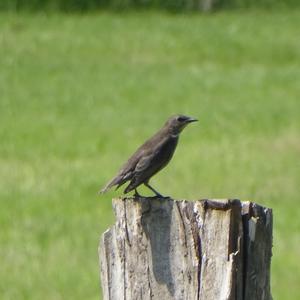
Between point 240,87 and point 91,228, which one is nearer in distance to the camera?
point 91,228

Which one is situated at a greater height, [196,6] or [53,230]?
[196,6]

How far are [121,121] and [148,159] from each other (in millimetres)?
12858

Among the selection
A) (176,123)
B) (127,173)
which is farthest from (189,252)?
(176,123)

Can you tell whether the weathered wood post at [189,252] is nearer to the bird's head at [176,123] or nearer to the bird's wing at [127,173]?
the bird's wing at [127,173]

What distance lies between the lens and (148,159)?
17.0 ft

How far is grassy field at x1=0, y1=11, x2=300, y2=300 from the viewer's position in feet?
37.4

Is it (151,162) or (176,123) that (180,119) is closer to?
(176,123)

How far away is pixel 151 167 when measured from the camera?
520 centimetres

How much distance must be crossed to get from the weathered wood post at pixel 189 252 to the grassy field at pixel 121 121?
568cm

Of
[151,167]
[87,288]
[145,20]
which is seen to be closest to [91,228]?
[87,288]

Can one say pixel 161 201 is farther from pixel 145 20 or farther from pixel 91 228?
pixel 145 20

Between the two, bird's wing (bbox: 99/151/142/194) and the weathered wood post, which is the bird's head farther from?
the weathered wood post

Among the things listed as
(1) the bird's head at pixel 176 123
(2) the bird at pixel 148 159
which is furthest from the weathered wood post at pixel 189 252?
(1) the bird's head at pixel 176 123

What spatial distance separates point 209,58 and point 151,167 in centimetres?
1922
